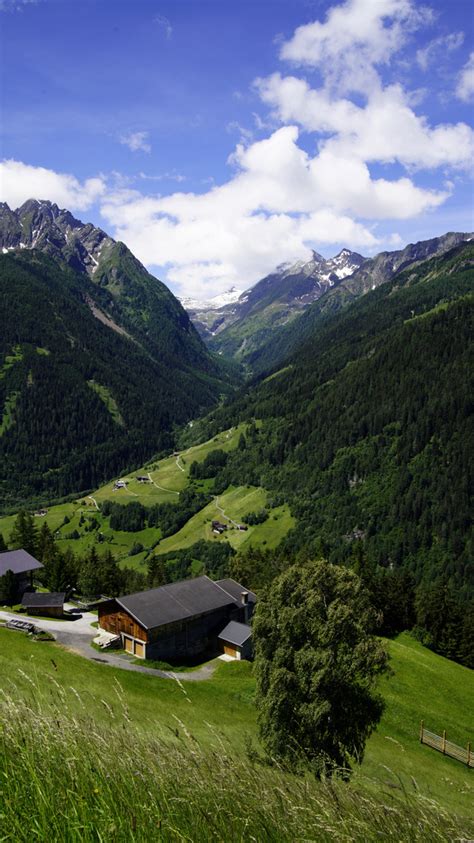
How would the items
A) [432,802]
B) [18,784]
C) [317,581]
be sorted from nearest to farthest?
1. [18,784]
2. [432,802]
3. [317,581]

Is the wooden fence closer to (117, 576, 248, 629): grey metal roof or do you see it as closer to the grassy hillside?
(117, 576, 248, 629): grey metal roof

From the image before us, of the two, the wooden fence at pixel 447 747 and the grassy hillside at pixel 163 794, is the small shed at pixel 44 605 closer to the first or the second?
the wooden fence at pixel 447 747

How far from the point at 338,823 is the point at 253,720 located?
Answer: 49.5m

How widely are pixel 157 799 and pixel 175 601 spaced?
248 ft

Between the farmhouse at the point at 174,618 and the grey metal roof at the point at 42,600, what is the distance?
1027 cm

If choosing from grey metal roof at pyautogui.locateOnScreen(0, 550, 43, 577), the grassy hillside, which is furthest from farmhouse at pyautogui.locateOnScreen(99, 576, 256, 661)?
the grassy hillside

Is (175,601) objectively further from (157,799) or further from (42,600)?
(157,799)

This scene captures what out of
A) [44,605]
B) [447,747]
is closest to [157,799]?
[447,747]

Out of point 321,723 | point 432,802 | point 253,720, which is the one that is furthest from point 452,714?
point 432,802

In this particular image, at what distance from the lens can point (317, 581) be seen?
3462 centimetres

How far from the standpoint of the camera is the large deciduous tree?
104 ft

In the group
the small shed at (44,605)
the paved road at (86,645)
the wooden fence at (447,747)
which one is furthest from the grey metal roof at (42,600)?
the wooden fence at (447,747)

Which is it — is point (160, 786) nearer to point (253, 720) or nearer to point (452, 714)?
point (253, 720)

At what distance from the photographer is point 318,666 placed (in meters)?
31.9
